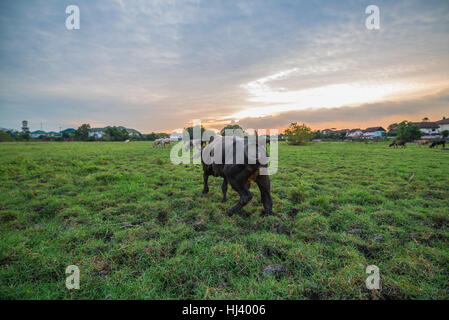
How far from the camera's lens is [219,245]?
288 cm

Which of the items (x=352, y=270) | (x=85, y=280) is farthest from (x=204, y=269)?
(x=352, y=270)

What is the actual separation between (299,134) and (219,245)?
35428mm

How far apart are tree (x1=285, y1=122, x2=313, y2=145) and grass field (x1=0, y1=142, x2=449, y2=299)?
30.5m

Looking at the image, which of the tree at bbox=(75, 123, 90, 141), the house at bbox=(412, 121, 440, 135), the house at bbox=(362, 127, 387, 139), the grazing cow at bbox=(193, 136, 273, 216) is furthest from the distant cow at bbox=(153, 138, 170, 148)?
the house at bbox=(362, 127, 387, 139)

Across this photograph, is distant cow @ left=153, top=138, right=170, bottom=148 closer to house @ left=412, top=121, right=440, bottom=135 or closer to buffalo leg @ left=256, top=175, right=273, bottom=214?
buffalo leg @ left=256, top=175, right=273, bottom=214

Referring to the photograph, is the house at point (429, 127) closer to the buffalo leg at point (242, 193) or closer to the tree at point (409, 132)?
the tree at point (409, 132)

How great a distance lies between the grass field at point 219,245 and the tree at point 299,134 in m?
30.5

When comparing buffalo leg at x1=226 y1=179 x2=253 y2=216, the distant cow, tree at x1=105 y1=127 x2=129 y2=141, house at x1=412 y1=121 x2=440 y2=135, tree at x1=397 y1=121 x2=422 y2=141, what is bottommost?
buffalo leg at x1=226 y1=179 x2=253 y2=216

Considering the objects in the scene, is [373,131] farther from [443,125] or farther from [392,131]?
[392,131]

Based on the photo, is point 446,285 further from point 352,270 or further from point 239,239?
point 239,239

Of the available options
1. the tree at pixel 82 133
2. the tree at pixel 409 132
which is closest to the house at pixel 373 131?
the tree at pixel 409 132

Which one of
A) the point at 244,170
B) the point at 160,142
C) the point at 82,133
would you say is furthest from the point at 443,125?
the point at 82,133

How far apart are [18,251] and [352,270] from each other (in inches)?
196

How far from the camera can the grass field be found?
2143mm
